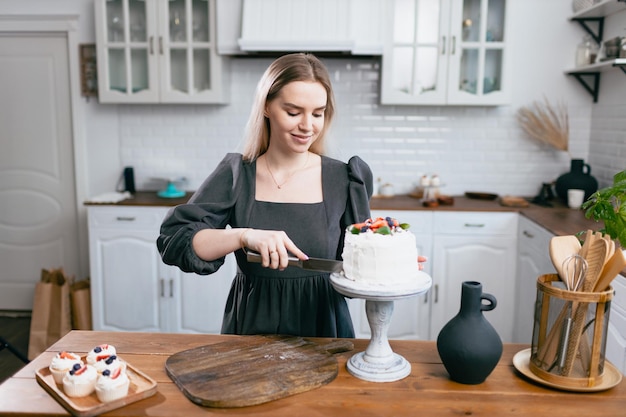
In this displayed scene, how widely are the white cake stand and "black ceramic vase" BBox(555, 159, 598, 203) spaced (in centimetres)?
271

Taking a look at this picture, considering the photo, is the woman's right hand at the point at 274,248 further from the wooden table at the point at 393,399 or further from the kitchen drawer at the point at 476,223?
the kitchen drawer at the point at 476,223

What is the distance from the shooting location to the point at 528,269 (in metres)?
3.57

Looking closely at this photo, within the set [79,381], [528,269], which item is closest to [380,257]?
[79,381]

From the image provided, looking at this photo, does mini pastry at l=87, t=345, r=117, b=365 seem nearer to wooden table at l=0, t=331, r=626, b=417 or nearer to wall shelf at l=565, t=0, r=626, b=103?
wooden table at l=0, t=331, r=626, b=417

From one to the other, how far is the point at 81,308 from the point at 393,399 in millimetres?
3192

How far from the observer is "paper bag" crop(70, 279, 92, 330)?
4.07 metres

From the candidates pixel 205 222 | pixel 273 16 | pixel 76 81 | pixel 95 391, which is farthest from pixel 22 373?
pixel 76 81

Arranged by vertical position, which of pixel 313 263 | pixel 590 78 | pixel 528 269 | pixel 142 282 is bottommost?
pixel 142 282

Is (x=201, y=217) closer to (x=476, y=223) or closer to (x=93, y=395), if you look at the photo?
(x=93, y=395)

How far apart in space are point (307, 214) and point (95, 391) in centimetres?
83

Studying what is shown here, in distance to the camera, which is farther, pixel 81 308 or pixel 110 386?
pixel 81 308

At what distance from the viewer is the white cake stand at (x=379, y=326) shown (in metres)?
1.44

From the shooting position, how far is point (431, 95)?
3943mm

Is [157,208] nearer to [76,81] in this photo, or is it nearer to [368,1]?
[76,81]
